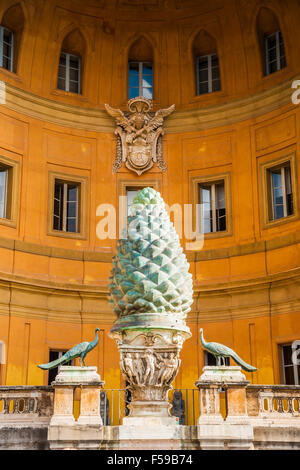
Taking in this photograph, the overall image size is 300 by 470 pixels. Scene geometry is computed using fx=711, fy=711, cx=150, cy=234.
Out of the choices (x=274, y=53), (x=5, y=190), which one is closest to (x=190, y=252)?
(x=5, y=190)

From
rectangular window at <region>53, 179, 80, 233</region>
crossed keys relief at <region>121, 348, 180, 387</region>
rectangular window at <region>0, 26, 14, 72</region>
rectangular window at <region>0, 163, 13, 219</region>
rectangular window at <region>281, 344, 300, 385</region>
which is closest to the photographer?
crossed keys relief at <region>121, 348, 180, 387</region>

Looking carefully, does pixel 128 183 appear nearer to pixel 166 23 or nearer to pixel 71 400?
pixel 166 23

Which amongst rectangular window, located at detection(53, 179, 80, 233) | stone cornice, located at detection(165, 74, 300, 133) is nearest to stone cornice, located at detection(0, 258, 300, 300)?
rectangular window, located at detection(53, 179, 80, 233)

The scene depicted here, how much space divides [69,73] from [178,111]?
11.7 feet

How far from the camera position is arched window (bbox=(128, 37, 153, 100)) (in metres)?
22.1

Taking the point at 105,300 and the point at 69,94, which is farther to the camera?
the point at 69,94

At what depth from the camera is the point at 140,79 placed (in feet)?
72.9

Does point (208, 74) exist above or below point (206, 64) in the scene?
below

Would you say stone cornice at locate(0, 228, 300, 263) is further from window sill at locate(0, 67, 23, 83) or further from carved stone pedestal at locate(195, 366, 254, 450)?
carved stone pedestal at locate(195, 366, 254, 450)

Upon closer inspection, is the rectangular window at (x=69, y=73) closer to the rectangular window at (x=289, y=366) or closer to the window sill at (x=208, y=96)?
the window sill at (x=208, y=96)

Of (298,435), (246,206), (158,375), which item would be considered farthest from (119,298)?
(246,206)

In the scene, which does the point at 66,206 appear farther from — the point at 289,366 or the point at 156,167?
the point at 289,366

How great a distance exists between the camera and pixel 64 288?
19.8 metres
